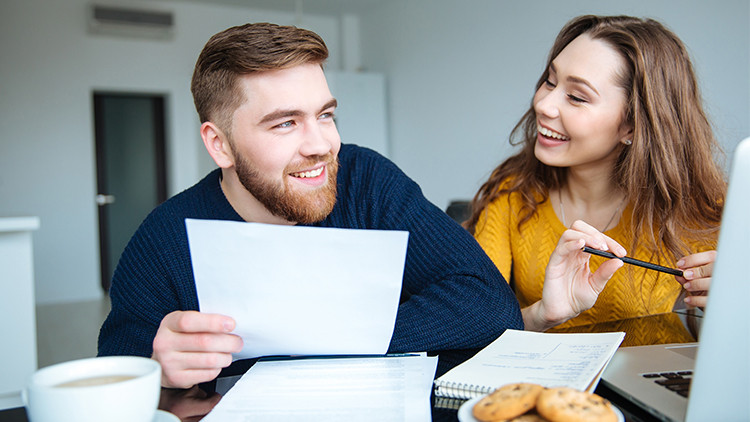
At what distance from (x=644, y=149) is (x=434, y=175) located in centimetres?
405

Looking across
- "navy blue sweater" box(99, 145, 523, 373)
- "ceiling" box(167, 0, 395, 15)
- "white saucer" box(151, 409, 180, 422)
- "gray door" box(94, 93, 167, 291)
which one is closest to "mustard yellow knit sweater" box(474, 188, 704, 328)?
"navy blue sweater" box(99, 145, 523, 373)

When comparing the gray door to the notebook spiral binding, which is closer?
the notebook spiral binding

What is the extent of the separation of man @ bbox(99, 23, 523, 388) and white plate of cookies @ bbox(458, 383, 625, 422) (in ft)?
1.22

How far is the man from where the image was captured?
38.6 inches

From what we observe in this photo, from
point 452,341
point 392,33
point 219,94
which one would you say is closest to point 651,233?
point 452,341

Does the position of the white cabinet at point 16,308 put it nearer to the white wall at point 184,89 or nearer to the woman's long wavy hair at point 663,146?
the woman's long wavy hair at point 663,146

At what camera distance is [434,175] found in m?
5.46

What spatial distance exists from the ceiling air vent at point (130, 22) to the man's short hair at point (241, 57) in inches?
191

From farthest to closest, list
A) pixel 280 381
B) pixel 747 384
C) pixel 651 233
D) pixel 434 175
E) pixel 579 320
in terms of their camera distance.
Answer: pixel 434 175 → pixel 579 320 → pixel 651 233 → pixel 280 381 → pixel 747 384

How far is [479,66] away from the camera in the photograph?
4.78 m

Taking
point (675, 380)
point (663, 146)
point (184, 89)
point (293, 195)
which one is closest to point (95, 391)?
point (675, 380)

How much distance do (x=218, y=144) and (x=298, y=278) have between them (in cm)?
68

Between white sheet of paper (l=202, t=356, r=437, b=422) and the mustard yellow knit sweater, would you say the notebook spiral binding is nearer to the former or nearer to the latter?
white sheet of paper (l=202, t=356, r=437, b=422)

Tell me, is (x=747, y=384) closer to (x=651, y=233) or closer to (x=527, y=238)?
(x=651, y=233)
